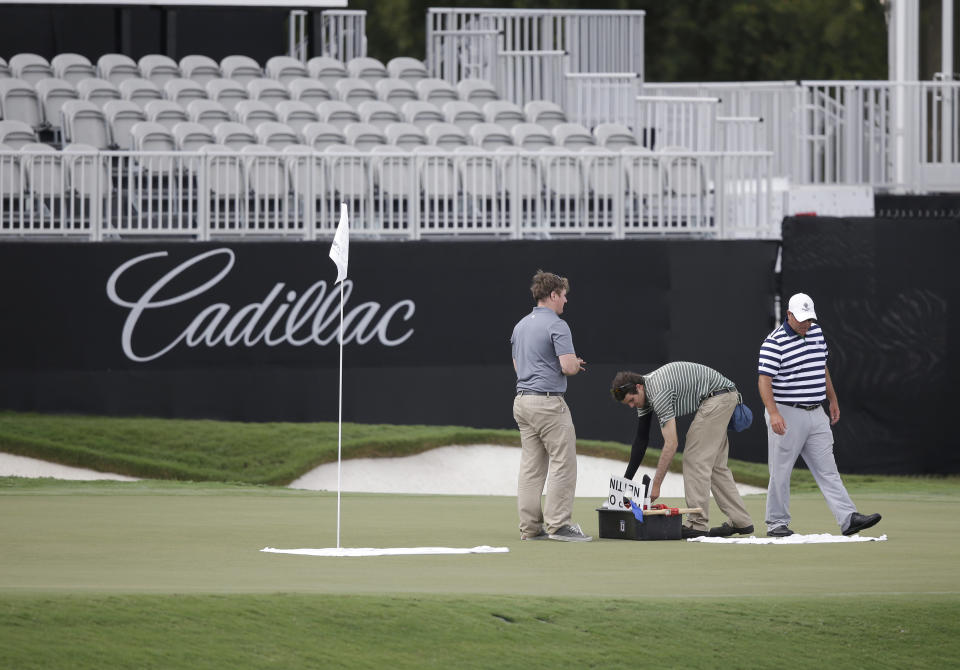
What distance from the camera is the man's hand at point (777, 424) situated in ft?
37.0

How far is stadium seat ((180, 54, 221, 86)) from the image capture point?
26.2 meters

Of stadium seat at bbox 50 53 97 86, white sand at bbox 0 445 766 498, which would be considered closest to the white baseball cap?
white sand at bbox 0 445 766 498

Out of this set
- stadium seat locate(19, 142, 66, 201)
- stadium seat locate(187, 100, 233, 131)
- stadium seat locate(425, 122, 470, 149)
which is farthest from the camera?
stadium seat locate(187, 100, 233, 131)

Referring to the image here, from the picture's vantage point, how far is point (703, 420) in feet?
38.4

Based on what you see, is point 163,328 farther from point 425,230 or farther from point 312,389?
point 425,230

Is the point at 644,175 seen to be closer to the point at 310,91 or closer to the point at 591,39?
the point at 310,91

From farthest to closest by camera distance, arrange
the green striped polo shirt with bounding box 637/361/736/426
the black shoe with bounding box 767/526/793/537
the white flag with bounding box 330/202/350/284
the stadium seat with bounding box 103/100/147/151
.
A: the stadium seat with bounding box 103/100/147/151 → the black shoe with bounding box 767/526/793/537 → the green striped polo shirt with bounding box 637/361/736/426 → the white flag with bounding box 330/202/350/284

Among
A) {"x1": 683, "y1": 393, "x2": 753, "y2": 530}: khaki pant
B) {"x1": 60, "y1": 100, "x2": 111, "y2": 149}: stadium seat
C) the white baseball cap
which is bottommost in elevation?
{"x1": 683, "y1": 393, "x2": 753, "y2": 530}: khaki pant

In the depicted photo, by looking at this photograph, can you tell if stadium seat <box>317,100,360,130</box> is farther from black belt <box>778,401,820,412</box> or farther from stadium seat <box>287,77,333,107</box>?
black belt <box>778,401,820,412</box>

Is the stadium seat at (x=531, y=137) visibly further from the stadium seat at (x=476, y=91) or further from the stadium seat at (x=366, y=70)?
the stadium seat at (x=366, y=70)

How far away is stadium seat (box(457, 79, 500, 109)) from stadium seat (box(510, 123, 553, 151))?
7.90 feet

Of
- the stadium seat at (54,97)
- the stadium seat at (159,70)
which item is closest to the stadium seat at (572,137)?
the stadium seat at (159,70)

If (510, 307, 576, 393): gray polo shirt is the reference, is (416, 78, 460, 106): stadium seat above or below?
above

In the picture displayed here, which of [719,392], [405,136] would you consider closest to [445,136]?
[405,136]
